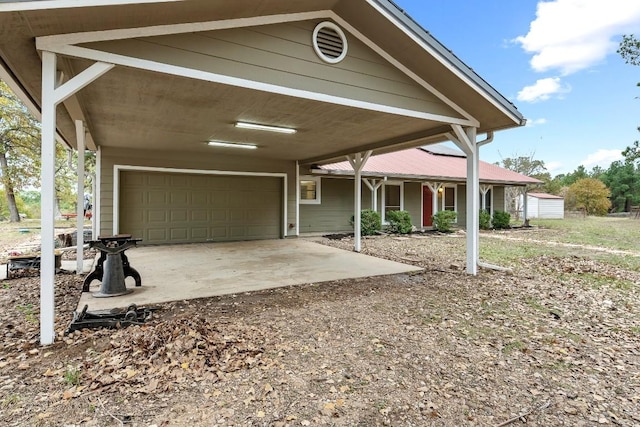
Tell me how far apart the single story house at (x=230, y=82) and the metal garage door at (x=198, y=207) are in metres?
0.58

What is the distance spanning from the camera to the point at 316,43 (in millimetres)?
4230

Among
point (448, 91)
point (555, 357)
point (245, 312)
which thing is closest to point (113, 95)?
point (245, 312)

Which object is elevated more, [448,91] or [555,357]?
[448,91]

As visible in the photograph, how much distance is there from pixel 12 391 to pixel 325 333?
7.74 feet

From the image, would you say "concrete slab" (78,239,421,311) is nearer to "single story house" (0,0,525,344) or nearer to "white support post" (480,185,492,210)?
"single story house" (0,0,525,344)

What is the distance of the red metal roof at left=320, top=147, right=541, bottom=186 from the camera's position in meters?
13.0

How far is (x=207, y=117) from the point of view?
556 centimetres

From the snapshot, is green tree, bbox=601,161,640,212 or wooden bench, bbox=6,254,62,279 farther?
green tree, bbox=601,161,640,212

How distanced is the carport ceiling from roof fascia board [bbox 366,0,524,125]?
3.11ft

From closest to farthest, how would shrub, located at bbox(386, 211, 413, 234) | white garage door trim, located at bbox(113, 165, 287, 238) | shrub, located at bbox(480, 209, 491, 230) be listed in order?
white garage door trim, located at bbox(113, 165, 287, 238) < shrub, located at bbox(386, 211, 413, 234) < shrub, located at bbox(480, 209, 491, 230)

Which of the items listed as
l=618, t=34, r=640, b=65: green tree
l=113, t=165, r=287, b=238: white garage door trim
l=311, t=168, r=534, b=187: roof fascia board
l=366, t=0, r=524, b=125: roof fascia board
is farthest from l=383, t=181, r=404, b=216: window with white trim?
l=618, t=34, r=640, b=65: green tree

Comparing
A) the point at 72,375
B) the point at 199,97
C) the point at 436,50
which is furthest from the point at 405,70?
the point at 72,375

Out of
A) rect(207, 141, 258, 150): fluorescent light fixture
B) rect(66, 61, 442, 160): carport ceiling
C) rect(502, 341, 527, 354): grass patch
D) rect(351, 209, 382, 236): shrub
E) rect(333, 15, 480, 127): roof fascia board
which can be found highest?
rect(333, 15, 480, 127): roof fascia board

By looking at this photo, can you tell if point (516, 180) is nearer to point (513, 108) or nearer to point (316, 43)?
point (513, 108)
